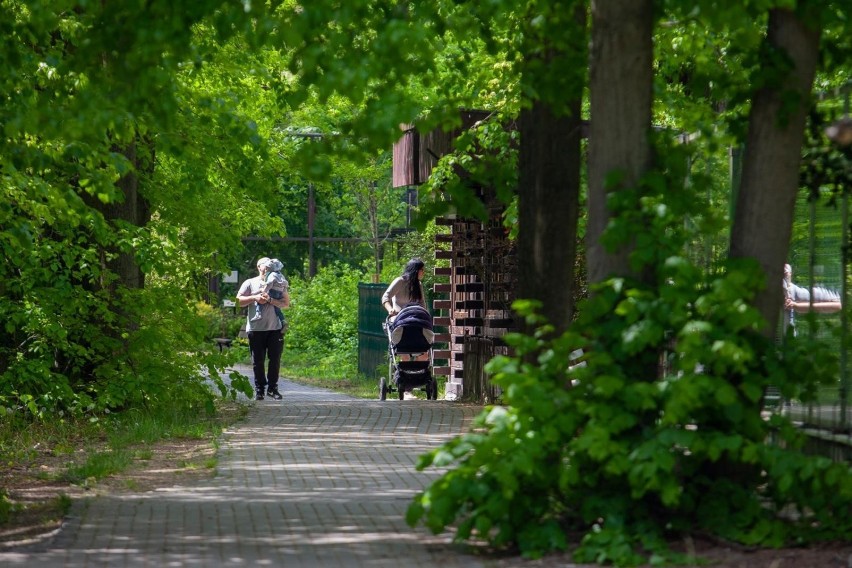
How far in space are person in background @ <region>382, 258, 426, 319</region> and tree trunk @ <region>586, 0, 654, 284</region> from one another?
13.1 meters

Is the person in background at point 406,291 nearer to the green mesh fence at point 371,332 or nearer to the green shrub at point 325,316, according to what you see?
the green mesh fence at point 371,332

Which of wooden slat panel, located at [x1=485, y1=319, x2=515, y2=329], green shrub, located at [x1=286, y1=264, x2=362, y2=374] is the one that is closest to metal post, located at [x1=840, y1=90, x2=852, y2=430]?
wooden slat panel, located at [x1=485, y1=319, x2=515, y2=329]

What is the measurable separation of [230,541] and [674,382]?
2697 millimetres

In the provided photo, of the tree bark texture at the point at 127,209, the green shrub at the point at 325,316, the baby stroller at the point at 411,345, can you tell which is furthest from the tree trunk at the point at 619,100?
the green shrub at the point at 325,316

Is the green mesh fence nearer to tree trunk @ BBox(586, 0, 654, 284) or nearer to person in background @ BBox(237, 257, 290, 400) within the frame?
person in background @ BBox(237, 257, 290, 400)

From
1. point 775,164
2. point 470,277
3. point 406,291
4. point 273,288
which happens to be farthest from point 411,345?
point 775,164

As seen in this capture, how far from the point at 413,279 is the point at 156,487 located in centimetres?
1075

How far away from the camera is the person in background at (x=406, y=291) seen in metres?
21.8

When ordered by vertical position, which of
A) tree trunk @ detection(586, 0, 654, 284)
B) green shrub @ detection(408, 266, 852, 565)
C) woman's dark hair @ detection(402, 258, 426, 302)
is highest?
tree trunk @ detection(586, 0, 654, 284)

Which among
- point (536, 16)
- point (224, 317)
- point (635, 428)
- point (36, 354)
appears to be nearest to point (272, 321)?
point (36, 354)

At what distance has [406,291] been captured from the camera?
72.5ft

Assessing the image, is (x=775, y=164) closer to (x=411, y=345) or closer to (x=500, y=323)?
(x=500, y=323)

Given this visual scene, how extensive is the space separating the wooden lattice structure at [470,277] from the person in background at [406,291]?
612mm

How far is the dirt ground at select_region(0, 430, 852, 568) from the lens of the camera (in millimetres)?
7625
